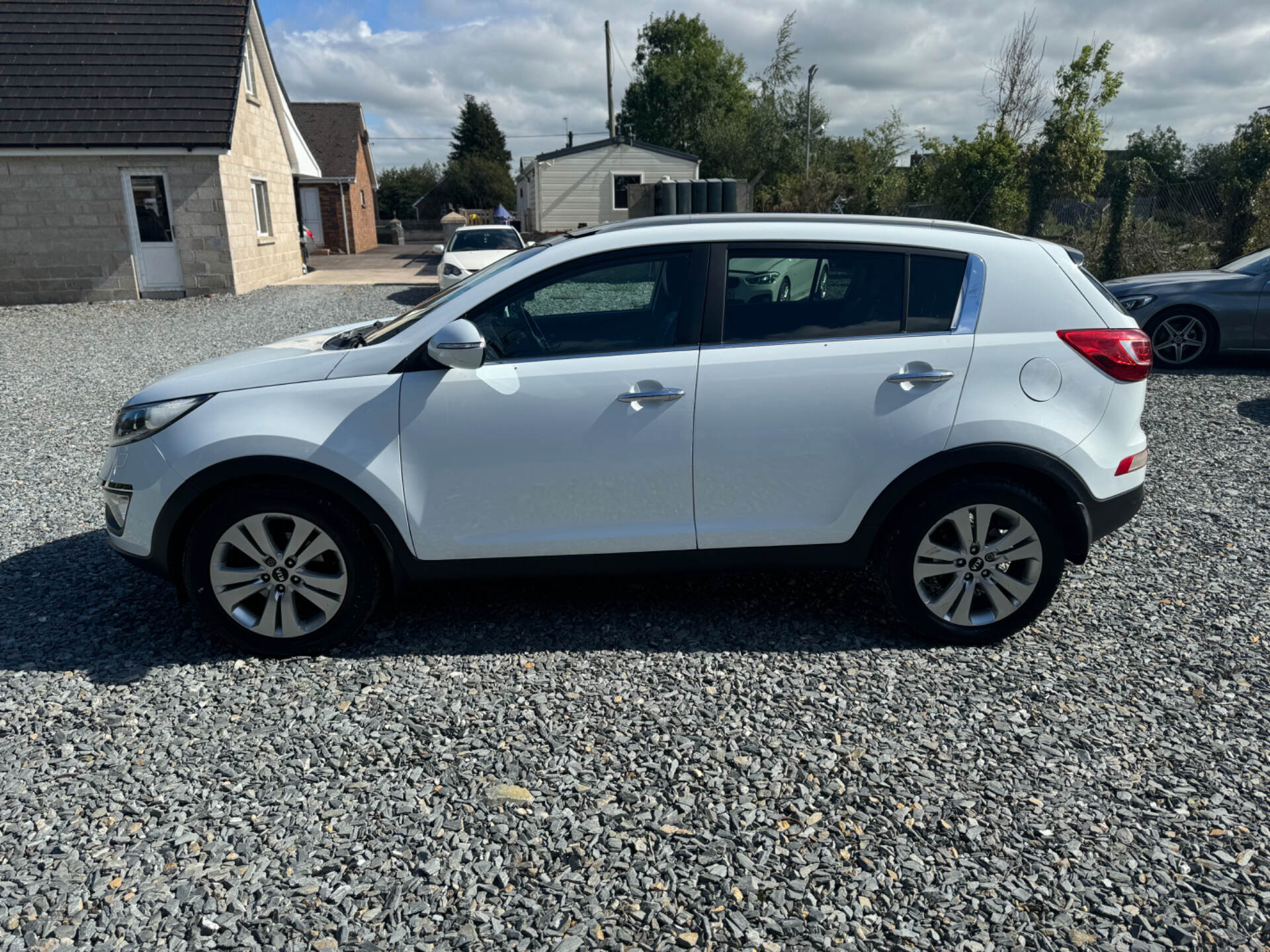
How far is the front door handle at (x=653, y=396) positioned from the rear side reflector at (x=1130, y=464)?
6.18 feet

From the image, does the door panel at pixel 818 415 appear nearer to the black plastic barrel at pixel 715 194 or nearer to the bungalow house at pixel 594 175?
the black plastic barrel at pixel 715 194

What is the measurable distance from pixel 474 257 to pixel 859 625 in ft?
50.2

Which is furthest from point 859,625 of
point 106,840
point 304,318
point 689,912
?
point 304,318

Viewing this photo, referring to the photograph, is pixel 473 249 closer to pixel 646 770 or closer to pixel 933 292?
pixel 933 292

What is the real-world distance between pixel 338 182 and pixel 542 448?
3799 cm

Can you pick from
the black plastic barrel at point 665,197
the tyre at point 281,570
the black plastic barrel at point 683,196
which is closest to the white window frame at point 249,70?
the black plastic barrel at point 665,197

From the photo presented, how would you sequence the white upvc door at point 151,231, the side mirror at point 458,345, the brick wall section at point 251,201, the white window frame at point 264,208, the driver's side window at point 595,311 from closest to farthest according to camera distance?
the side mirror at point 458,345
the driver's side window at point 595,311
the white upvc door at point 151,231
the brick wall section at point 251,201
the white window frame at point 264,208

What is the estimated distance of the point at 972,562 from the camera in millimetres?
3811

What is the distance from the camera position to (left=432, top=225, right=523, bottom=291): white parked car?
1712cm

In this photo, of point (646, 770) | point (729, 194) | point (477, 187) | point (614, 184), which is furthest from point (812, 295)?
point (477, 187)

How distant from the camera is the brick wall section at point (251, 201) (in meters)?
19.0

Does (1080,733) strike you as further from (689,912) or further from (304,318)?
(304,318)

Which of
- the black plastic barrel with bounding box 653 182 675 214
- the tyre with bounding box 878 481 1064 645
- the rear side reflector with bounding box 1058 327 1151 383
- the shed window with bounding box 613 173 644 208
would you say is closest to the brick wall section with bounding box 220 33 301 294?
the black plastic barrel with bounding box 653 182 675 214

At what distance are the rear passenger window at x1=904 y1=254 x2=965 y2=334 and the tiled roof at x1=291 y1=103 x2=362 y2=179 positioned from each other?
38675mm
